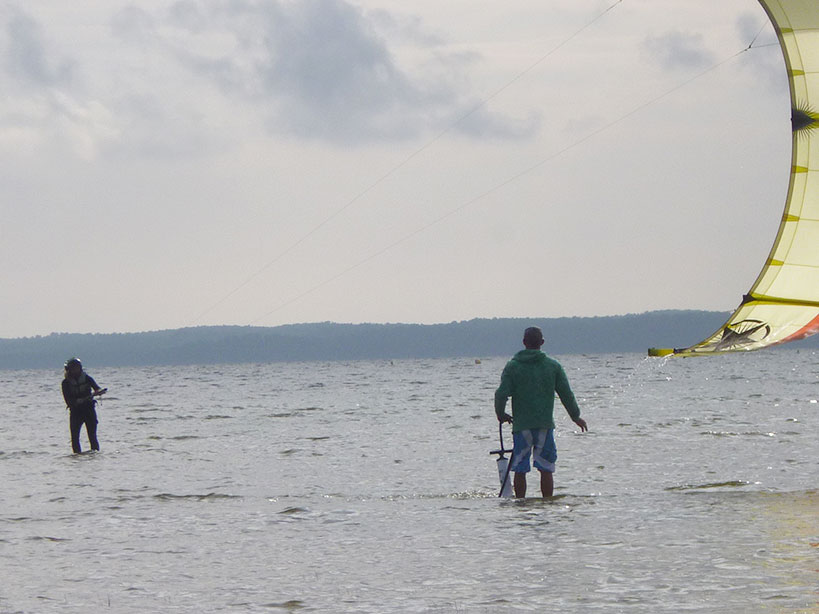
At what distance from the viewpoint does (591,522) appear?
10352 mm

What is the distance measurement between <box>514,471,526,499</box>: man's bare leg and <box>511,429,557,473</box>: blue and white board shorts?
34cm

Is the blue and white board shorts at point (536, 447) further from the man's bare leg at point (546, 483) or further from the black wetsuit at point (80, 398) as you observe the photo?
the black wetsuit at point (80, 398)

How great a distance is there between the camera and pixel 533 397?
11242mm

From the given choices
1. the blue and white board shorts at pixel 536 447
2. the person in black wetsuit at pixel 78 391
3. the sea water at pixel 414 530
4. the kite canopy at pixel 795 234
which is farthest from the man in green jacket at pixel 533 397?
the person in black wetsuit at pixel 78 391

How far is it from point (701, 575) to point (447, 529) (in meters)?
3.27

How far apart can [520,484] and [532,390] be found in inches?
47.1

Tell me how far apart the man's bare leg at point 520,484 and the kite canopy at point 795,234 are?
129 inches

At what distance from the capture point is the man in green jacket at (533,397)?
11.2 meters

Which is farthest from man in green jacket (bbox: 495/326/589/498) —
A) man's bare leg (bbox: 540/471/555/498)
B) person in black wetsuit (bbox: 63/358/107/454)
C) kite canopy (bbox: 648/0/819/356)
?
person in black wetsuit (bbox: 63/358/107/454)

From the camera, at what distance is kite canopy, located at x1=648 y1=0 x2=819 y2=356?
9.14 metres

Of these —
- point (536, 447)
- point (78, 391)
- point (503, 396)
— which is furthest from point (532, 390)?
point (78, 391)

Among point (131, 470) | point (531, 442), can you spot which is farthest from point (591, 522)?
point (131, 470)

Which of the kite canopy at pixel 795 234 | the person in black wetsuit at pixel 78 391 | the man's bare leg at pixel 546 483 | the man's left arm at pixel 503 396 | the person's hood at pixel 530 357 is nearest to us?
the kite canopy at pixel 795 234

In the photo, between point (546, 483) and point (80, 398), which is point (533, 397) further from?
point (80, 398)
